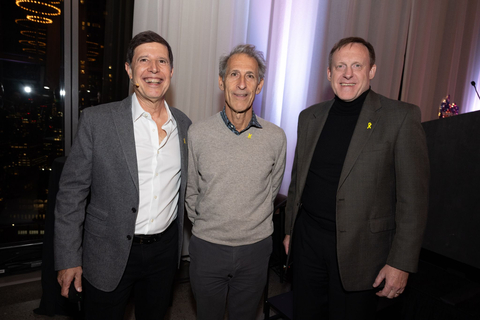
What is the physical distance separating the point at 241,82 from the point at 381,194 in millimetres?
890

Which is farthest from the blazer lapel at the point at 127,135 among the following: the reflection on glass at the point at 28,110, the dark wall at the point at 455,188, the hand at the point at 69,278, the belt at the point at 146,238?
the dark wall at the point at 455,188

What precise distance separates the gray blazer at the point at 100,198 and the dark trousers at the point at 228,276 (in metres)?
0.38

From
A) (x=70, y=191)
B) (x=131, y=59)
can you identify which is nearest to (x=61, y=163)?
(x=70, y=191)

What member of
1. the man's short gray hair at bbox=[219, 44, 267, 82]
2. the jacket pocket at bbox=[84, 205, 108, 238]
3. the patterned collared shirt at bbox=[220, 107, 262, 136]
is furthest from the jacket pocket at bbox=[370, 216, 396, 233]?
the jacket pocket at bbox=[84, 205, 108, 238]

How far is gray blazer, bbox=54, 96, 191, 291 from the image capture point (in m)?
1.26

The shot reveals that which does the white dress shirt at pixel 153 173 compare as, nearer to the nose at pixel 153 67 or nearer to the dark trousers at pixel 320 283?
the nose at pixel 153 67

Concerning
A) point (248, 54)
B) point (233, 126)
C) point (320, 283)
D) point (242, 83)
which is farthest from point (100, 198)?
point (320, 283)

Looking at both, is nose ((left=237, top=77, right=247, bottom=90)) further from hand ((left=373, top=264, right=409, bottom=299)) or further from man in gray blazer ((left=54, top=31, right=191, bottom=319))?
hand ((left=373, top=264, right=409, bottom=299))

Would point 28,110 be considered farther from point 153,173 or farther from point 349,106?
point 349,106

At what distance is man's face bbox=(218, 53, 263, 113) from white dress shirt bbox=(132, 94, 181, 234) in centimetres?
37

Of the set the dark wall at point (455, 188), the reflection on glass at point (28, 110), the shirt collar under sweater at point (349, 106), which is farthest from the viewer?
the reflection on glass at point (28, 110)

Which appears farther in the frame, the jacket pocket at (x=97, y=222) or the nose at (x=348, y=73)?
the nose at (x=348, y=73)

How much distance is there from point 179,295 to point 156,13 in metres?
2.33

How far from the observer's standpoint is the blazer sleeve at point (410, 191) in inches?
51.6
